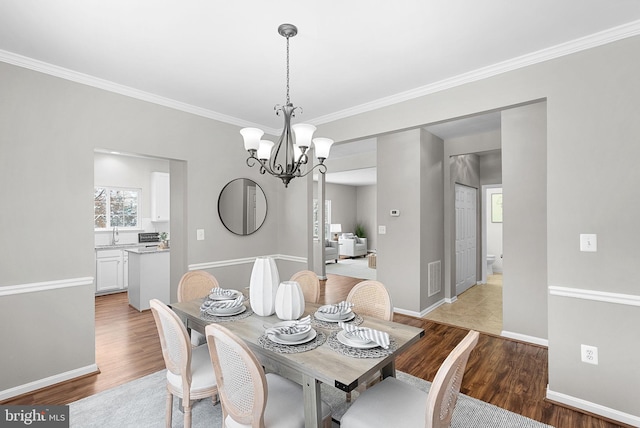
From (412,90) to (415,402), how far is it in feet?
8.69

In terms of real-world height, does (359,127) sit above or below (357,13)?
below

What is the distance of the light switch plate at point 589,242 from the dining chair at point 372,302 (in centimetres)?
141

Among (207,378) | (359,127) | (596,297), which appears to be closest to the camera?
(207,378)

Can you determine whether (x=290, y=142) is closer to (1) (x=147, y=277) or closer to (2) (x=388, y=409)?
(2) (x=388, y=409)

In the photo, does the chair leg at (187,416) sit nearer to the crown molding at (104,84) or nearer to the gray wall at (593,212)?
the gray wall at (593,212)

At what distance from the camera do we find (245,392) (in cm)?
137

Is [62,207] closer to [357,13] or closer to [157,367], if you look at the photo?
[157,367]

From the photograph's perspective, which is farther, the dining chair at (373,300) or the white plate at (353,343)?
the dining chair at (373,300)

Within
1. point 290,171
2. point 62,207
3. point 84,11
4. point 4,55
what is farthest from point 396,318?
point 4,55

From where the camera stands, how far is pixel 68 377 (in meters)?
2.63

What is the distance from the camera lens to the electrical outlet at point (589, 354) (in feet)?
6.97

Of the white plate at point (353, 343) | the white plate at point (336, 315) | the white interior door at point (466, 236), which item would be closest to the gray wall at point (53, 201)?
the white plate at point (336, 315)

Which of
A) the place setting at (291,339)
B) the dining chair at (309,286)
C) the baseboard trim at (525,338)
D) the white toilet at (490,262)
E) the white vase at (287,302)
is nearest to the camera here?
the place setting at (291,339)

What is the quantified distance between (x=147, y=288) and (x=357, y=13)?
440 cm
